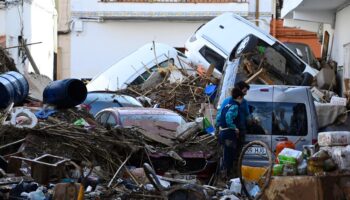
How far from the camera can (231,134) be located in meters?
11.8

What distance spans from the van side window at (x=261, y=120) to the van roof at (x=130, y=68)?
385 inches

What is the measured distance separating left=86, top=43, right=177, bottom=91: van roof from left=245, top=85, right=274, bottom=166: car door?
31.7ft

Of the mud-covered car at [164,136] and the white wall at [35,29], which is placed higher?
the white wall at [35,29]

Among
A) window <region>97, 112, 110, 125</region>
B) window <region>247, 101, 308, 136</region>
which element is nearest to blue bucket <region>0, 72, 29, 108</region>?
window <region>97, 112, 110, 125</region>

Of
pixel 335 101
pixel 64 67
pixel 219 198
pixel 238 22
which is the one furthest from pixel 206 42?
pixel 64 67

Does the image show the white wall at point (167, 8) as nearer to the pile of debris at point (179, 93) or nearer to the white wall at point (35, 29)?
the white wall at point (35, 29)

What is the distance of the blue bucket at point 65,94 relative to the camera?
13.9 metres

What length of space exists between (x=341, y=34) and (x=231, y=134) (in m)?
8.04

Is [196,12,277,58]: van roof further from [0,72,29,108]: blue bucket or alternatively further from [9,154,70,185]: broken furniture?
[9,154,70,185]: broken furniture

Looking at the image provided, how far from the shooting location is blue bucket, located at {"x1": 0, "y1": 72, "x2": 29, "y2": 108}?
1451 cm

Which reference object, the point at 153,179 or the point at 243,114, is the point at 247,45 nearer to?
the point at 243,114

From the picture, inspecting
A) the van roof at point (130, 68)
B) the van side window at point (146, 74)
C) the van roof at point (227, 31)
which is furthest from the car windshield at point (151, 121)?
the van side window at point (146, 74)

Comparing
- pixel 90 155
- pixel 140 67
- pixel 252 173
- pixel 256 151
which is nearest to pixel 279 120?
pixel 256 151

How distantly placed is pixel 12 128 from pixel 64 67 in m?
25.0
